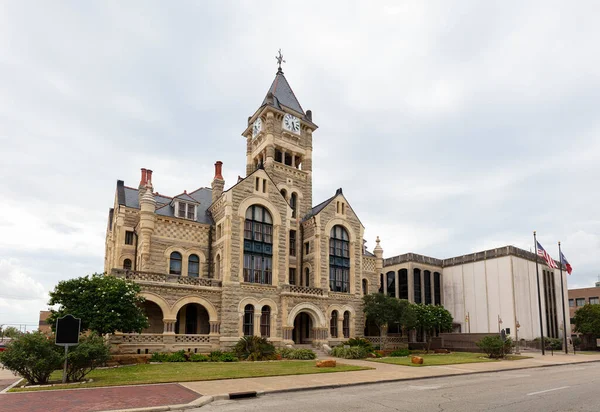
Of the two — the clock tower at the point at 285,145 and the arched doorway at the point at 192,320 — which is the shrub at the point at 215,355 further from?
the clock tower at the point at 285,145

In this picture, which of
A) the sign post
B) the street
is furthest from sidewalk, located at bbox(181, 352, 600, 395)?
the sign post

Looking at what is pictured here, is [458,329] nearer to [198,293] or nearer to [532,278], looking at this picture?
[532,278]

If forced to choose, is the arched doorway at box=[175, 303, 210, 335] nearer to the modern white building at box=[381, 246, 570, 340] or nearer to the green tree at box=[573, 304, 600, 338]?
the modern white building at box=[381, 246, 570, 340]

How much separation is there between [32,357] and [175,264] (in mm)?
18834

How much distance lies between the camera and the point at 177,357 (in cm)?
2878

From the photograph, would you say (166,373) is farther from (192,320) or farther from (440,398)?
(192,320)

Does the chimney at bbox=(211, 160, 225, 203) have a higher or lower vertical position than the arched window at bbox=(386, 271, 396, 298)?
higher

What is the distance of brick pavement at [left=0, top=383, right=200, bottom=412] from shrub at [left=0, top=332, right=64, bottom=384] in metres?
2.12

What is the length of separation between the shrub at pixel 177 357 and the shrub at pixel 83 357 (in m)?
9.30

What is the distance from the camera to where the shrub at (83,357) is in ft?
60.5

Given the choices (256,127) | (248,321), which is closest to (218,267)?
(248,321)

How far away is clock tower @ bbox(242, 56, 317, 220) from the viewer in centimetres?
4369

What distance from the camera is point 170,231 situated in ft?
118

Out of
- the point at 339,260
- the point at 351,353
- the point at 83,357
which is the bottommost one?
the point at 351,353
